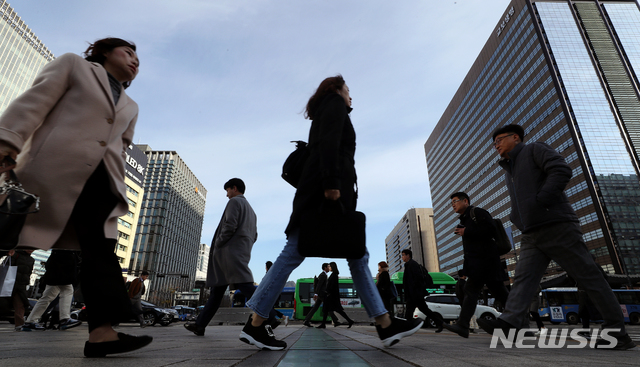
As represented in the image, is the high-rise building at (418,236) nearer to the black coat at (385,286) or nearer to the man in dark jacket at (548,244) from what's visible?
the black coat at (385,286)

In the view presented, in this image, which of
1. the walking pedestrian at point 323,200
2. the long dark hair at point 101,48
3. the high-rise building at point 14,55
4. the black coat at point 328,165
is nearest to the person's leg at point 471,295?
the walking pedestrian at point 323,200

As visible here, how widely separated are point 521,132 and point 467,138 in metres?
93.4

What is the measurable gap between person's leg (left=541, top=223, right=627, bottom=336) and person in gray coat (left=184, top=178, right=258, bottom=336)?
3324mm

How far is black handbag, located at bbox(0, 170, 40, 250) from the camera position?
140 cm

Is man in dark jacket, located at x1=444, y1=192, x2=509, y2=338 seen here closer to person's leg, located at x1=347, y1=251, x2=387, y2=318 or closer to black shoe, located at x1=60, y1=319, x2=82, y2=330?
person's leg, located at x1=347, y1=251, x2=387, y2=318

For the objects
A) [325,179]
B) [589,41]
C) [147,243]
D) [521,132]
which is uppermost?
[589,41]

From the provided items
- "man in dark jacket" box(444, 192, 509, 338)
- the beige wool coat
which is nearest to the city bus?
"man in dark jacket" box(444, 192, 509, 338)

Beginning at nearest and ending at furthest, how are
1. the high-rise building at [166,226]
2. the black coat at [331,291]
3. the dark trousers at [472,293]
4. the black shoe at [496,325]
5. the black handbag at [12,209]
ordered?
the black handbag at [12,209] < the black shoe at [496,325] < the dark trousers at [472,293] < the black coat at [331,291] < the high-rise building at [166,226]

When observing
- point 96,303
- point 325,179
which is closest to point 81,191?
point 96,303

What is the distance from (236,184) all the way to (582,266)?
4.03 m

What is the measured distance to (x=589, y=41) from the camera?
67.1 m

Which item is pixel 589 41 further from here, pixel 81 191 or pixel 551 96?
pixel 81 191

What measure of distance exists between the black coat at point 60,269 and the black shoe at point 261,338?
4.80 meters

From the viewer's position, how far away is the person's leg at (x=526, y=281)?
2938mm
